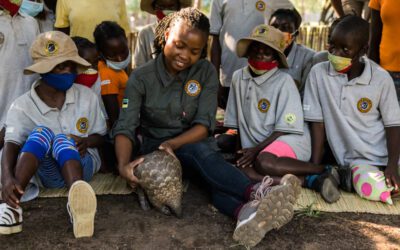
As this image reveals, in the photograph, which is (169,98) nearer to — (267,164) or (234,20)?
(267,164)

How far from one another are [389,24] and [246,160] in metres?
1.64

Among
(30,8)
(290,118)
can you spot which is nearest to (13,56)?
(30,8)

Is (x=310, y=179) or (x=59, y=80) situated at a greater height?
(x=59, y=80)

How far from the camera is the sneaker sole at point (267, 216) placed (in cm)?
224

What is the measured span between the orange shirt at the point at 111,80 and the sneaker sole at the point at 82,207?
58.9 inches

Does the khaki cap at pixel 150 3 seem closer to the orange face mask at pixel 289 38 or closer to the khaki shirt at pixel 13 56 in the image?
the orange face mask at pixel 289 38

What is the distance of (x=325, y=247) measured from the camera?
2.36 meters

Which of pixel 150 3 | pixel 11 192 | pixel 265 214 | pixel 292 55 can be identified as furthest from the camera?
pixel 150 3

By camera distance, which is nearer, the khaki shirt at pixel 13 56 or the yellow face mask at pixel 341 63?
the yellow face mask at pixel 341 63

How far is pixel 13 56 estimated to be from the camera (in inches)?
131

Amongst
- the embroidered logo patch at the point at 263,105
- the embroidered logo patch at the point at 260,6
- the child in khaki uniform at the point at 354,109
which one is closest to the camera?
the child in khaki uniform at the point at 354,109

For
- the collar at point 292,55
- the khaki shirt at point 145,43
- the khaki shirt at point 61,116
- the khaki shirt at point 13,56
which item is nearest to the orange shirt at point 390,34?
the collar at point 292,55

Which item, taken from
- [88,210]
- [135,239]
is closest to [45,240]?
[88,210]

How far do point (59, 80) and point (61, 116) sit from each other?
0.26 metres
